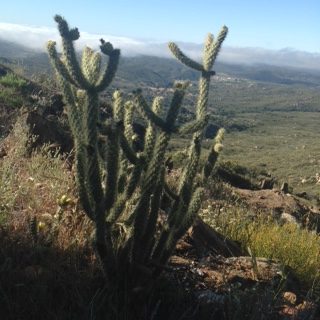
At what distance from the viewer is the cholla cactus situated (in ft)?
10.9

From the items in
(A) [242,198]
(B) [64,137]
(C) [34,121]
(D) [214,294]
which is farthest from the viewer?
(A) [242,198]

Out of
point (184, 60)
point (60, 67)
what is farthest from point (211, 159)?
point (60, 67)

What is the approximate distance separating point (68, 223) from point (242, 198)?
744 cm

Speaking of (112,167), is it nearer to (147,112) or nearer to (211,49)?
(147,112)

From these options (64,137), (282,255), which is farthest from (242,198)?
(282,255)

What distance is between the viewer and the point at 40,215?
13.8 feet

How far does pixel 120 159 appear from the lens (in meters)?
3.67

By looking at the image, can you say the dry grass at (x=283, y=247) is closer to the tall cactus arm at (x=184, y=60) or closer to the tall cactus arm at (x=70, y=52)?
the tall cactus arm at (x=184, y=60)

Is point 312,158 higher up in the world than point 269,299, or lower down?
lower down

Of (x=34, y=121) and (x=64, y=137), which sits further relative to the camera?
(x=64, y=137)

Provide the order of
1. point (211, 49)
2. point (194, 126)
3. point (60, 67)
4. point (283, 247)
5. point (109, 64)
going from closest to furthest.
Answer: point (109, 64) < point (60, 67) < point (194, 126) < point (211, 49) < point (283, 247)

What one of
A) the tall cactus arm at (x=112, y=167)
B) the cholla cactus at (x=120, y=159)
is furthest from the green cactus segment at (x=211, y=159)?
the tall cactus arm at (x=112, y=167)

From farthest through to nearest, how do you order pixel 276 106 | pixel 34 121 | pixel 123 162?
pixel 276 106
pixel 34 121
pixel 123 162

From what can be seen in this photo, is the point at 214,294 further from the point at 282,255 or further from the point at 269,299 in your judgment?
the point at 282,255
